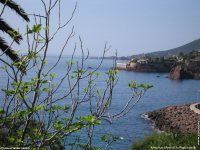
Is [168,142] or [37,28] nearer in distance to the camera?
[37,28]

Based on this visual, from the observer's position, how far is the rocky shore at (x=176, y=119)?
33.2 m

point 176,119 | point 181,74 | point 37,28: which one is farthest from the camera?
point 181,74

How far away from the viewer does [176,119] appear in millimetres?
38062

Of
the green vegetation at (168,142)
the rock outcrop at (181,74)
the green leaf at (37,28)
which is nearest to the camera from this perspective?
the green leaf at (37,28)

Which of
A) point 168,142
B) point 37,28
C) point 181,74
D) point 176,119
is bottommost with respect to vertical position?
point 181,74

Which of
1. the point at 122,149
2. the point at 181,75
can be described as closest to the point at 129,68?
the point at 181,75

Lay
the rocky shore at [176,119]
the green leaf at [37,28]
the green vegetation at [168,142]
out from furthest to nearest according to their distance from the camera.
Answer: the rocky shore at [176,119] → the green vegetation at [168,142] → the green leaf at [37,28]

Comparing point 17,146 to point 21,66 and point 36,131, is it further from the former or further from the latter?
point 21,66

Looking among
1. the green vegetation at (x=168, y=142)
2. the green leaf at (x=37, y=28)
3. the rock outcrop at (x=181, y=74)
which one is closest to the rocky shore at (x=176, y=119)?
the green vegetation at (x=168, y=142)

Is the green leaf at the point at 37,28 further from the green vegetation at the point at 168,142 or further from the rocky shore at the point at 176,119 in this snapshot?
the rocky shore at the point at 176,119

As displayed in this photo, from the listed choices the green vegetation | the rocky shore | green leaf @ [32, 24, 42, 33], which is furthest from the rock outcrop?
green leaf @ [32, 24, 42, 33]

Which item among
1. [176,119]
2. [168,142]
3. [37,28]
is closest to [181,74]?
[176,119]

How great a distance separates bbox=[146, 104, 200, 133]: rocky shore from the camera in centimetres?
3315

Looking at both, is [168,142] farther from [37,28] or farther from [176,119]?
[176,119]
